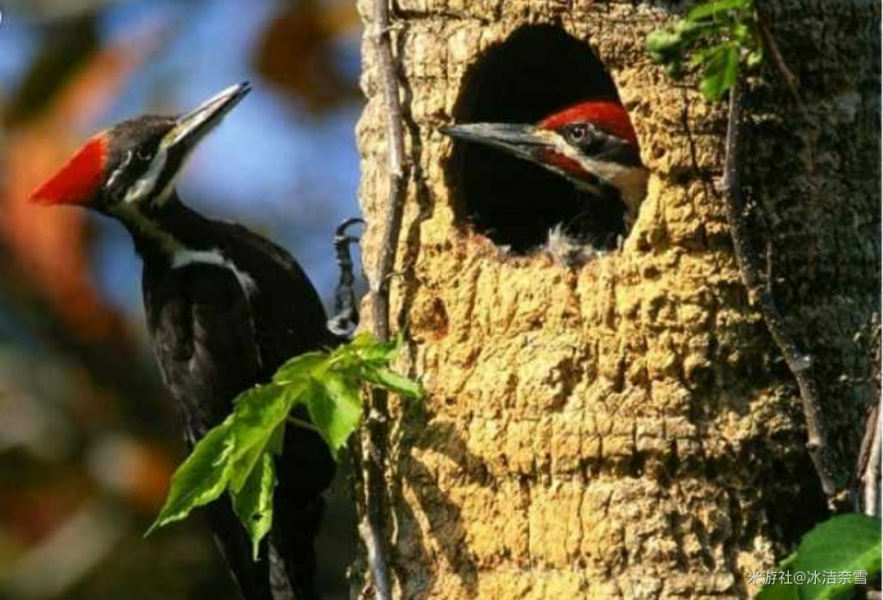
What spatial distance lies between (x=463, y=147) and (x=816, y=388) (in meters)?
0.92

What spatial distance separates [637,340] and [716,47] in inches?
31.4

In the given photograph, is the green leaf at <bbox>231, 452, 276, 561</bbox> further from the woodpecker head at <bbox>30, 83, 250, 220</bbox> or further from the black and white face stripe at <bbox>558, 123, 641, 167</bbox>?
the woodpecker head at <bbox>30, 83, 250, 220</bbox>

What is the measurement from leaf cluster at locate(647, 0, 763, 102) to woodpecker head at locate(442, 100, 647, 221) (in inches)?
29.5

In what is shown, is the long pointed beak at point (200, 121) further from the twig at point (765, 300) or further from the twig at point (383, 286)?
the twig at point (765, 300)

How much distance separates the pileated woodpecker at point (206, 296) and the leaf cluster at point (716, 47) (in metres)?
2.12

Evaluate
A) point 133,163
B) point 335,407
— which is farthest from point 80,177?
point 335,407

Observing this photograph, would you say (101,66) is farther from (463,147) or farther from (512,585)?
(512,585)

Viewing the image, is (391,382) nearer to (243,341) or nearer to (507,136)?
(507,136)

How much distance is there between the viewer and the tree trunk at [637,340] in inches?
181

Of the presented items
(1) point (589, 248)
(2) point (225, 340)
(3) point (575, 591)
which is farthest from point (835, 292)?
(2) point (225, 340)

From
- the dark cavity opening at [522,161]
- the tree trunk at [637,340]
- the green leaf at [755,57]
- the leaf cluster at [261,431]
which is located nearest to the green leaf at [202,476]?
the leaf cluster at [261,431]

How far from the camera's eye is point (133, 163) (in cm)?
608

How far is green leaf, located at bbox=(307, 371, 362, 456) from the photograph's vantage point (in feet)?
13.9

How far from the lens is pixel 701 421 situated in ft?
15.1
